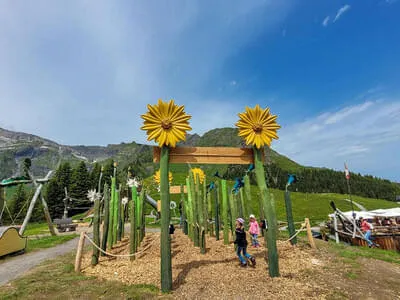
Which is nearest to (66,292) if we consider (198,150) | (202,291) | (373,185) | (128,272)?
(128,272)

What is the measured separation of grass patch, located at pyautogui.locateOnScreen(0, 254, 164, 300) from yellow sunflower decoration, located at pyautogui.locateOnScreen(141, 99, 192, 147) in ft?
10.7

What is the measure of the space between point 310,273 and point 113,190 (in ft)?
24.5

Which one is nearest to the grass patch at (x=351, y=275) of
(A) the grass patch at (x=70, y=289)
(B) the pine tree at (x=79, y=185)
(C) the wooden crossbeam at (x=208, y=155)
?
(C) the wooden crossbeam at (x=208, y=155)

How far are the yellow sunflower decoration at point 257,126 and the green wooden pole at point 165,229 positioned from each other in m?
2.17

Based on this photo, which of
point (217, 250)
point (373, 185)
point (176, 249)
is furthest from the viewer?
point (373, 185)

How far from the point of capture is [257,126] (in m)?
6.41

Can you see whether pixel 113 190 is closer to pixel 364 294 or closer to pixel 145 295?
pixel 145 295

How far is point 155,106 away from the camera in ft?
18.9

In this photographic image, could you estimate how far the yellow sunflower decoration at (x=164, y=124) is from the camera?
5699mm

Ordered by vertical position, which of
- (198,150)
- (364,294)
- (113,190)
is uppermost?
(198,150)

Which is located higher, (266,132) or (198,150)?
(266,132)

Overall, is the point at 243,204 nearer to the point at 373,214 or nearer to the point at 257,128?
the point at 257,128

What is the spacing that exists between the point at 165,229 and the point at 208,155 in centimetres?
219

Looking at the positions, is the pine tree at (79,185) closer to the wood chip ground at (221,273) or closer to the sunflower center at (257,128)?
the wood chip ground at (221,273)
